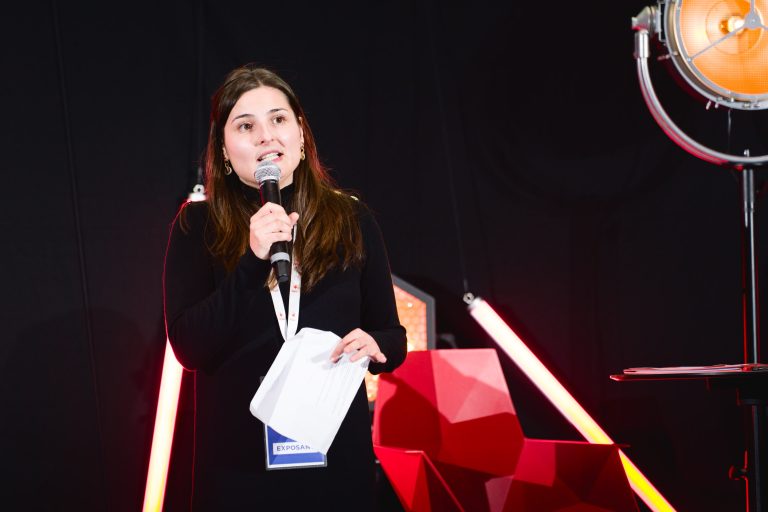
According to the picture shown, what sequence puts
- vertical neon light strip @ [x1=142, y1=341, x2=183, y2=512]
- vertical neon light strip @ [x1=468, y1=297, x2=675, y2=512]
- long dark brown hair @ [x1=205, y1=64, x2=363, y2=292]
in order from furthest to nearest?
vertical neon light strip @ [x1=468, y1=297, x2=675, y2=512]
vertical neon light strip @ [x1=142, y1=341, x2=183, y2=512]
long dark brown hair @ [x1=205, y1=64, x2=363, y2=292]

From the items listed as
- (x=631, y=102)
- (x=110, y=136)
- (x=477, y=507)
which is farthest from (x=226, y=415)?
(x=631, y=102)

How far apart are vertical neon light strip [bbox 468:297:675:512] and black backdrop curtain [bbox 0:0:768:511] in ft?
1.03

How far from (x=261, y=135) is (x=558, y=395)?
1.49 m

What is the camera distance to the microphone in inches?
45.1

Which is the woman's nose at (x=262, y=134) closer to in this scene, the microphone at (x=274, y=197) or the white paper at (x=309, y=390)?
the microphone at (x=274, y=197)

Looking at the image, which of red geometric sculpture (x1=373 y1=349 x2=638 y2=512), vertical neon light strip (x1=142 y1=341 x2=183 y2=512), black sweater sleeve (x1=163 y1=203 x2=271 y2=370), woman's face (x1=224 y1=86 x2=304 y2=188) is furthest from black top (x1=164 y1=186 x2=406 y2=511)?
vertical neon light strip (x1=142 y1=341 x2=183 y2=512)

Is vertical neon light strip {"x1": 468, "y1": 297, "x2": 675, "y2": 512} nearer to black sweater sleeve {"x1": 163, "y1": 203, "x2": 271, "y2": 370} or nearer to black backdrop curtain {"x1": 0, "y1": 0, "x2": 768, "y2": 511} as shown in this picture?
black backdrop curtain {"x1": 0, "y1": 0, "x2": 768, "y2": 511}

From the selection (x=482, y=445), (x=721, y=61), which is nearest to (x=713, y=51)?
(x=721, y=61)

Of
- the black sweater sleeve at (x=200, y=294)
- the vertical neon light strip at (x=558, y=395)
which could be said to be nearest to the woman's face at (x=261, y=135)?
the black sweater sleeve at (x=200, y=294)

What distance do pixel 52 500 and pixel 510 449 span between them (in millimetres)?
1399

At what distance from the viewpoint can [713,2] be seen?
215cm

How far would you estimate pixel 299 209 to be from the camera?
57.3 inches

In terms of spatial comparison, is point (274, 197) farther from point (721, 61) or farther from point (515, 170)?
point (515, 170)

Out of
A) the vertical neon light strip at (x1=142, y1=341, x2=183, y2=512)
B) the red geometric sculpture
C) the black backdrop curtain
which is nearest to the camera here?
the red geometric sculpture
